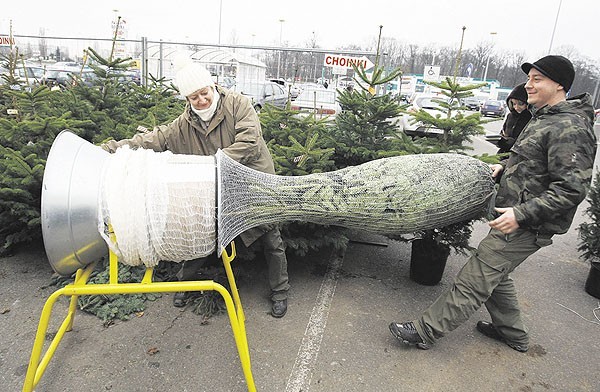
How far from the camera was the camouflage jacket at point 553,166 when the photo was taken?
2219 millimetres

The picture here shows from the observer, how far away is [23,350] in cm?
259

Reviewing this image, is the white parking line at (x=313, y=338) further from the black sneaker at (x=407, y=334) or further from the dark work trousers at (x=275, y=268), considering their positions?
the black sneaker at (x=407, y=334)

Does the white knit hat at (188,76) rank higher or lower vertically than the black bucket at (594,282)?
higher

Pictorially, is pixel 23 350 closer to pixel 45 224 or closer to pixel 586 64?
pixel 45 224

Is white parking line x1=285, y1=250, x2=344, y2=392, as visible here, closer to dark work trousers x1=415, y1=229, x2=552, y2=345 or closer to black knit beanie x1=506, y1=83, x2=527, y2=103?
dark work trousers x1=415, y1=229, x2=552, y2=345

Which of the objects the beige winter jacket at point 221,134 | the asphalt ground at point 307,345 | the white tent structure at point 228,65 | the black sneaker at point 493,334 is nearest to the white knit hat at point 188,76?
the beige winter jacket at point 221,134

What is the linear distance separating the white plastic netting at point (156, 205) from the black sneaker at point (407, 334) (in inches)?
63.8

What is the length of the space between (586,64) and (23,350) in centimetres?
5200

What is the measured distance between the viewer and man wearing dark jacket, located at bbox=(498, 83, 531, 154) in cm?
356

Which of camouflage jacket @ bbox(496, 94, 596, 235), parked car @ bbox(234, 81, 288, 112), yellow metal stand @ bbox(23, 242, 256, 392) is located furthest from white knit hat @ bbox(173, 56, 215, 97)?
parked car @ bbox(234, 81, 288, 112)

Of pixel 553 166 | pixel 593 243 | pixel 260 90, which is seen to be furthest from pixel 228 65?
pixel 553 166

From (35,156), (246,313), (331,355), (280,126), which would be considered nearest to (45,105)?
(35,156)

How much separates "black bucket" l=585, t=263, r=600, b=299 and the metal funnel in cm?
425

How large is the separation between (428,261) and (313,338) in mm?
1386
